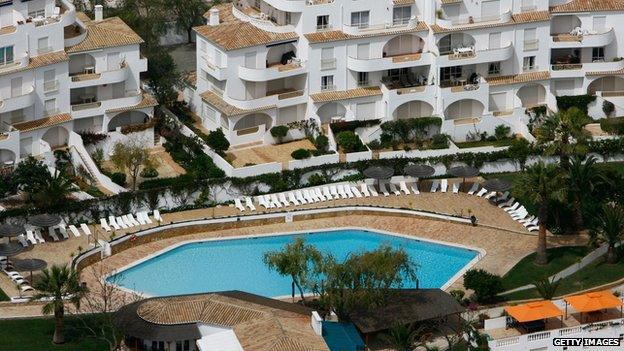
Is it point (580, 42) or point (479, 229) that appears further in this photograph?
point (580, 42)

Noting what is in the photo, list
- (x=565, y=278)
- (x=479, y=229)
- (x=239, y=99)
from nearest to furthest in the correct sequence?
(x=565, y=278) < (x=479, y=229) < (x=239, y=99)

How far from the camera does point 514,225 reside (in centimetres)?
10400

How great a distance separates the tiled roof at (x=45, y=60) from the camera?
106125mm

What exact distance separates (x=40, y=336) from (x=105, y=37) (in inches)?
1001

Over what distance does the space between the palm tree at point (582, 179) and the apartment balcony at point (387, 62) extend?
572 inches

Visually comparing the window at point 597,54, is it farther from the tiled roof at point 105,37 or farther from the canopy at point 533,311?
the canopy at point 533,311

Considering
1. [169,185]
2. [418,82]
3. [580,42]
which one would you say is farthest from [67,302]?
[580,42]

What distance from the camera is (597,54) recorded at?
116688mm

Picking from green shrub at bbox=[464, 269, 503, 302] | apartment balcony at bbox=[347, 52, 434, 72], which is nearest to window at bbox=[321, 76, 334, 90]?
apartment balcony at bbox=[347, 52, 434, 72]

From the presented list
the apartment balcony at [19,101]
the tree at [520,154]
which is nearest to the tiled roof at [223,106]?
the apartment balcony at [19,101]

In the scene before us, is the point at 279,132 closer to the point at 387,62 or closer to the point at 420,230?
the point at 387,62

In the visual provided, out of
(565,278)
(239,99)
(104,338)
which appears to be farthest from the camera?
(239,99)

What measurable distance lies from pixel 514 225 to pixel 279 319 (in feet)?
65.6

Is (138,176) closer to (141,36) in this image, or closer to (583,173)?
(141,36)
